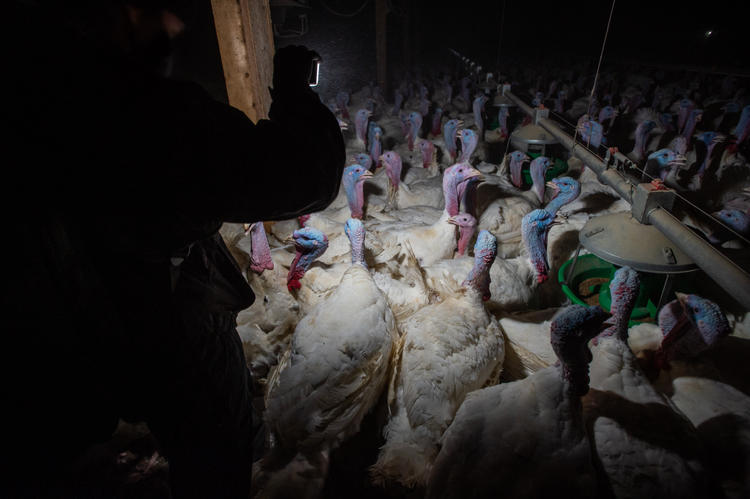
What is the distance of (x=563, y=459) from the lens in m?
1.61

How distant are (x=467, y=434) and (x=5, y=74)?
1.99 meters

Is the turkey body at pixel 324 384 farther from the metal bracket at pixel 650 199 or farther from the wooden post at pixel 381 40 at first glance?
the wooden post at pixel 381 40

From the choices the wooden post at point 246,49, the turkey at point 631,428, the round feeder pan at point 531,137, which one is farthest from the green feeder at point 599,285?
the wooden post at point 246,49

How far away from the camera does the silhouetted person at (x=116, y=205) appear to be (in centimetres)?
84

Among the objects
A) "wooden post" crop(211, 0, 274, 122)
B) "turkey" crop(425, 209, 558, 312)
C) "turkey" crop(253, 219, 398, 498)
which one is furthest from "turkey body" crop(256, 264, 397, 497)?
"wooden post" crop(211, 0, 274, 122)

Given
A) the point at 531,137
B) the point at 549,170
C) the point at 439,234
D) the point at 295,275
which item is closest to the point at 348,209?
the point at 439,234

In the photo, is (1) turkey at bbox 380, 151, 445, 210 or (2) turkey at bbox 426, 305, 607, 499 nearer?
(2) turkey at bbox 426, 305, 607, 499

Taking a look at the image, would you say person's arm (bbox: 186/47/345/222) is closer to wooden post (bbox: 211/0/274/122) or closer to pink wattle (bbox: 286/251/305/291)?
pink wattle (bbox: 286/251/305/291)

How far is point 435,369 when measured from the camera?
237cm

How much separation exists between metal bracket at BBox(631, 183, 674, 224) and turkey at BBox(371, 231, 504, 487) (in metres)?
0.99

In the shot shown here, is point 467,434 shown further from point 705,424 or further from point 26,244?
point 26,244

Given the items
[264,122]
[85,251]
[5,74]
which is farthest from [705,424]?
[5,74]

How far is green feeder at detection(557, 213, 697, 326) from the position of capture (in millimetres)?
2484

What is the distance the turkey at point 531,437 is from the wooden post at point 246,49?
330cm
